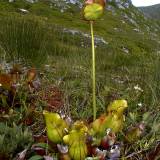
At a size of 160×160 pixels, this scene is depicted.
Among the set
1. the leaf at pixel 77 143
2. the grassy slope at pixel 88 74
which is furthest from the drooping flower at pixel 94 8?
the leaf at pixel 77 143

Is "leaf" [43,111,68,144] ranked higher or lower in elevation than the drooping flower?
lower

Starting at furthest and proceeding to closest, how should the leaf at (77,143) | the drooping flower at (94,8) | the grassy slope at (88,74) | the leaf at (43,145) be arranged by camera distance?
the grassy slope at (88,74) < the drooping flower at (94,8) < the leaf at (43,145) < the leaf at (77,143)

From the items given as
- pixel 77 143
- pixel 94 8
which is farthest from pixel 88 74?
pixel 77 143

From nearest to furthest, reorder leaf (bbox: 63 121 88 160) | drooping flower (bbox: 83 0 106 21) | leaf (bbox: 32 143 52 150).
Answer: leaf (bbox: 63 121 88 160)
leaf (bbox: 32 143 52 150)
drooping flower (bbox: 83 0 106 21)

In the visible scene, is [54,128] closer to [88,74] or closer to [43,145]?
[43,145]

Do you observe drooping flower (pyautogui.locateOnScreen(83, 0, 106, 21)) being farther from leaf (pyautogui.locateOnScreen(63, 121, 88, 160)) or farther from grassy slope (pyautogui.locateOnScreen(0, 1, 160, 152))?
leaf (pyautogui.locateOnScreen(63, 121, 88, 160))

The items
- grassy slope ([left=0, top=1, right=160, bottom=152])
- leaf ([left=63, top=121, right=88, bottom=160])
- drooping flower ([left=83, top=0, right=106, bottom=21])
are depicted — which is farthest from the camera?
grassy slope ([left=0, top=1, right=160, bottom=152])

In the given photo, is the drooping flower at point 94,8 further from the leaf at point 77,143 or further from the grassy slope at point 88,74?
the leaf at point 77,143

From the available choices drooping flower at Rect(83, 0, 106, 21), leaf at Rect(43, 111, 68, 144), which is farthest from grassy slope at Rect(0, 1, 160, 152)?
drooping flower at Rect(83, 0, 106, 21)

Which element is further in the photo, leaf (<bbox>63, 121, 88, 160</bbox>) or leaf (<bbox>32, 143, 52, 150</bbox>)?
leaf (<bbox>32, 143, 52, 150</bbox>)

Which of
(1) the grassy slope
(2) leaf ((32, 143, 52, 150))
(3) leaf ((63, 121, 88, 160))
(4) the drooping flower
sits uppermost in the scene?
(4) the drooping flower

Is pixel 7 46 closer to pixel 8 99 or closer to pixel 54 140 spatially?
pixel 8 99

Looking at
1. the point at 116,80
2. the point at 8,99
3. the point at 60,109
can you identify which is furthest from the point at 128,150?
the point at 116,80
